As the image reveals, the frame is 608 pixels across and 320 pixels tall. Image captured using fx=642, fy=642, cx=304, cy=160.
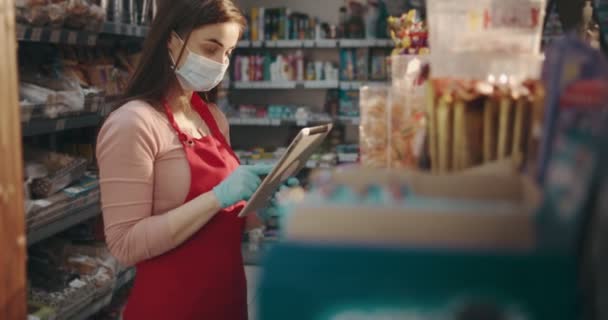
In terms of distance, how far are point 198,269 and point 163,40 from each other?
0.72m

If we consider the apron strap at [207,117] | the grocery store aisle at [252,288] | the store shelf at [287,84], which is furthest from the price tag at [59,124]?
the store shelf at [287,84]

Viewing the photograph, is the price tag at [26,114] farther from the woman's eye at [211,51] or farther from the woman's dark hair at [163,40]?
the woman's eye at [211,51]

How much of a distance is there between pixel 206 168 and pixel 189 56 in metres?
0.36

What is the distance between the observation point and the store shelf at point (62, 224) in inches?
109

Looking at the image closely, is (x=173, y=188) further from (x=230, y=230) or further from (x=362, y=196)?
(x=362, y=196)

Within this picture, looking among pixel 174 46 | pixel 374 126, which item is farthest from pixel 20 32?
pixel 374 126

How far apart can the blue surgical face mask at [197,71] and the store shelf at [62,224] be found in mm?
1166

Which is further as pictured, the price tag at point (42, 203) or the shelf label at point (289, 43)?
the shelf label at point (289, 43)

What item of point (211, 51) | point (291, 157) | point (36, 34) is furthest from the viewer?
point (36, 34)

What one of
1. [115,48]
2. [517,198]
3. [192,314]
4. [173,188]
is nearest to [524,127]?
[517,198]

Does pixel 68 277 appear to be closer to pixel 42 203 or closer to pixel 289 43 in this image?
pixel 42 203

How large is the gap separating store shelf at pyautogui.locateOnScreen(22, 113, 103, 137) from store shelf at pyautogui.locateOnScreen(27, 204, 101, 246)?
41 cm

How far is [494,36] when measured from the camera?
0.88 metres

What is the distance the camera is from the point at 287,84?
19.0 ft
